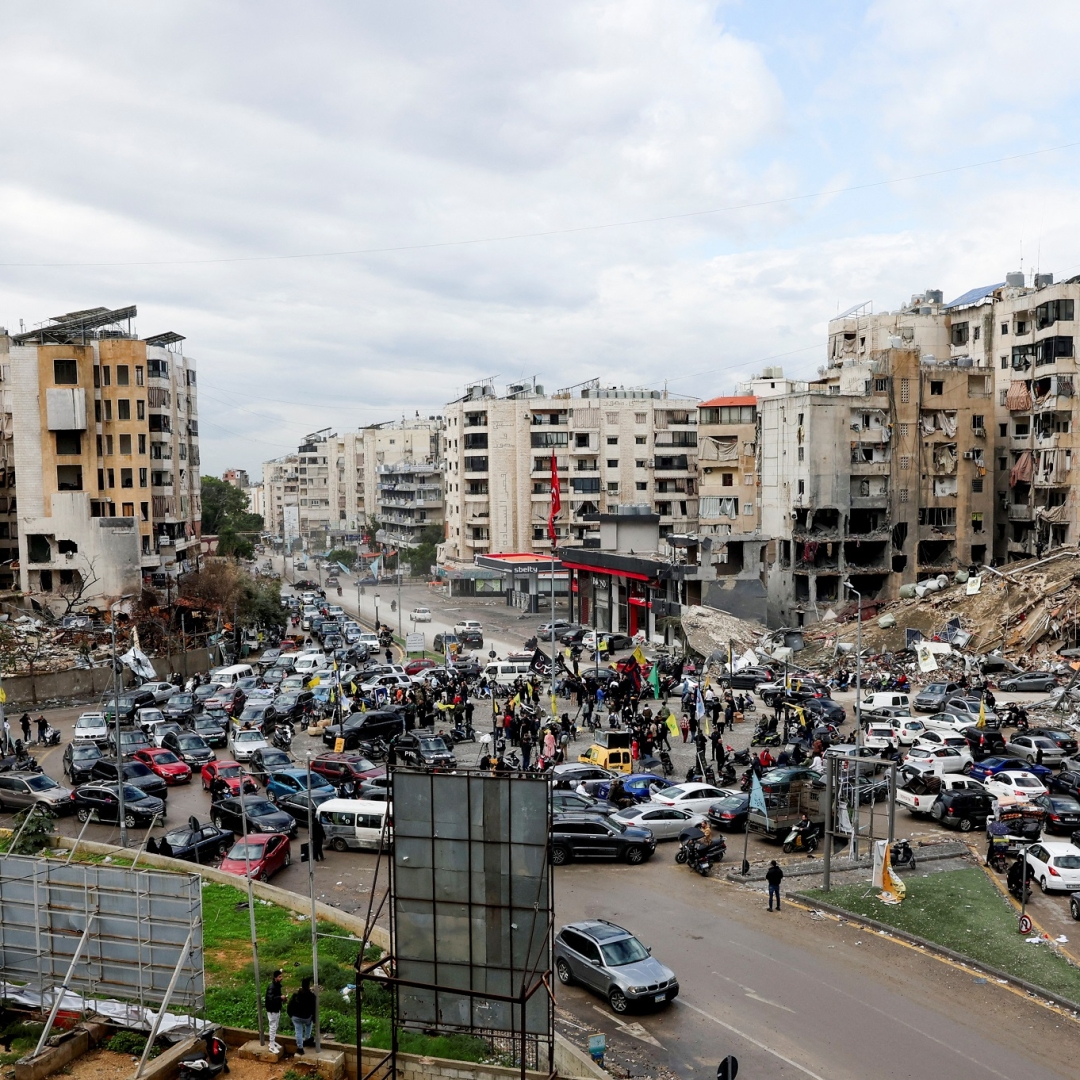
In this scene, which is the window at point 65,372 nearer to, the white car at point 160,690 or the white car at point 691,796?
the white car at point 160,690

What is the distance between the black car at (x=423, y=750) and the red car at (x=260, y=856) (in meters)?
7.32

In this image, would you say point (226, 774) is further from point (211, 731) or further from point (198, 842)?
point (211, 731)

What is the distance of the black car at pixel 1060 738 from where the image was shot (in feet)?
109

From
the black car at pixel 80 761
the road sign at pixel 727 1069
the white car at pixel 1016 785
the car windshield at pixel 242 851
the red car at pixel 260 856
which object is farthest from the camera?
the black car at pixel 80 761

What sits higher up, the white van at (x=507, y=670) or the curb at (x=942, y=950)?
the white van at (x=507, y=670)

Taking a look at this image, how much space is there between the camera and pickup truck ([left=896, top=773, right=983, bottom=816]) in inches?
1109

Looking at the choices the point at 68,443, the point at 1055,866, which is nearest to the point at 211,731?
the point at 1055,866

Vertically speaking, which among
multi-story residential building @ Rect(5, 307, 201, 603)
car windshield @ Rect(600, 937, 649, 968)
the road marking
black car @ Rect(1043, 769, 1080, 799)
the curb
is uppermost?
multi-story residential building @ Rect(5, 307, 201, 603)

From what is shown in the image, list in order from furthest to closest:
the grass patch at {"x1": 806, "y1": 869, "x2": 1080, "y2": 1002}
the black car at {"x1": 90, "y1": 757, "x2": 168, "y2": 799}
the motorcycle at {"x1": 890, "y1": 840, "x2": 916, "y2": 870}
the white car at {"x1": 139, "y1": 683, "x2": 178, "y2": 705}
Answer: the white car at {"x1": 139, "y1": 683, "x2": 178, "y2": 705} < the black car at {"x1": 90, "y1": 757, "x2": 168, "y2": 799} < the motorcycle at {"x1": 890, "y1": 840, "x2": 916, "y2": 870} < the grass patch at {"x1": 806, "y1": 869, "x2": 1080, "y2": 1002}

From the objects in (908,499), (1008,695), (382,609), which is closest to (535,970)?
(1008,695)

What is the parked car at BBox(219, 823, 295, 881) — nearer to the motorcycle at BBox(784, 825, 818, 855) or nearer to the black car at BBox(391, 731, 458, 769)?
the black car at BBox(391, 731, 458, 769)

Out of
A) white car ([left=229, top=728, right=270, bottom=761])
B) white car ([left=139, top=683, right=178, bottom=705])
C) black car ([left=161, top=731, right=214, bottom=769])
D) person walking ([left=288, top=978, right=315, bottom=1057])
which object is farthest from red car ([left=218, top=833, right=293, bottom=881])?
white car ([left=139, top=683, right=178, bottom=705])

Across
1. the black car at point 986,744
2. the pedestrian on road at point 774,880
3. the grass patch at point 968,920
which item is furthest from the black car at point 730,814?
the black car at point 986,744

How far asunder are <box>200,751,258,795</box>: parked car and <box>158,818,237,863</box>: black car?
13.7ft
